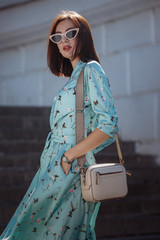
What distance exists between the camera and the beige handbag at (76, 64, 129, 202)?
2.32 meters

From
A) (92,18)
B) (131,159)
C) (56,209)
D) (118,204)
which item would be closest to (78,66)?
(56,209)

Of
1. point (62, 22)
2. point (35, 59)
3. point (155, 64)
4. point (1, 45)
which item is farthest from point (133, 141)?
point (62, 22)

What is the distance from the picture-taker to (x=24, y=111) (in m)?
7.33

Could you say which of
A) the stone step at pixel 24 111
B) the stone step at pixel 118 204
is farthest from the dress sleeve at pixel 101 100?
the stone step at pixel 24 111

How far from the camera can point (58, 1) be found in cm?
845

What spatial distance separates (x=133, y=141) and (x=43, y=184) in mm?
4854

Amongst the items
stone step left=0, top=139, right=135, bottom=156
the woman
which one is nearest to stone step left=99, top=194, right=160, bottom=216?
stone step left=0, top=139, right=135, bottom=156

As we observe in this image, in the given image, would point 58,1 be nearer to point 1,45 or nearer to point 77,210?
point 1,45

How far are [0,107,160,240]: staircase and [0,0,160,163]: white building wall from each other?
0.56m

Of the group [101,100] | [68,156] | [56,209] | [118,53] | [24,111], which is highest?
[118,53]

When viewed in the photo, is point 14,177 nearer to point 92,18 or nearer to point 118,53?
point 118,53

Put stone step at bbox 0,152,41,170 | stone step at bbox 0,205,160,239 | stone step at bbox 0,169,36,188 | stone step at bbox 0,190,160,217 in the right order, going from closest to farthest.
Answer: stone step at bbox 0,205,160,239, stone step at bbox 0,190,160,217, stone step at bbox 0,169,36,188, stone step at bbox 0,152,41,170

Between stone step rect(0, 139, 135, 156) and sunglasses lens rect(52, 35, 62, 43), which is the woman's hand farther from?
stone step rect(0, 139, 135, 156)

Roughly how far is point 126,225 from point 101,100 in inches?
100
